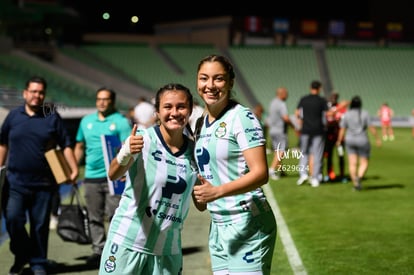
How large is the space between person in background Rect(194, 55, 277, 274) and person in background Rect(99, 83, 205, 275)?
0.45ft

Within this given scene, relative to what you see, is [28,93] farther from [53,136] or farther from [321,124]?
[321,124]

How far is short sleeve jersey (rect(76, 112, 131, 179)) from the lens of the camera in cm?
852

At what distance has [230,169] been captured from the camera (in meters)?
4.28

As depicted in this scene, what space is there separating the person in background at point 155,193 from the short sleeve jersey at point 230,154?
0.38 feet

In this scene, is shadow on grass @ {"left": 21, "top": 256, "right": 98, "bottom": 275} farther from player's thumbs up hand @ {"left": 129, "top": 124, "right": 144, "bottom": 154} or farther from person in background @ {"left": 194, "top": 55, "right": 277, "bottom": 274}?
player's thumbs up hand @ {"left": 129, "top": 124, "right": 144, "bottom": 154}

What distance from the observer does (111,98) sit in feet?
28.2

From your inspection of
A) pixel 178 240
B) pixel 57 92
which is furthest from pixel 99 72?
pixel 178 240

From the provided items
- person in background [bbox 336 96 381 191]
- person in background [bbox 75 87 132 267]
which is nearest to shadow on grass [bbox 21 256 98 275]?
person in background [bbox 75 87 132 267]

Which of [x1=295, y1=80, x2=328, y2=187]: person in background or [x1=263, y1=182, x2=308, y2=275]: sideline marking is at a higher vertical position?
[x1=295, y1=80, x2=328, y2=187]: person in background

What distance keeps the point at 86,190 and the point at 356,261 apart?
128 inches

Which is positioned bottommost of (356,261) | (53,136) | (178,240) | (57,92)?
(356,261)

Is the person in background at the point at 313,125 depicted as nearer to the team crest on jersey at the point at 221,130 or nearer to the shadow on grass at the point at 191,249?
the shadow on grass at the point at 191,249

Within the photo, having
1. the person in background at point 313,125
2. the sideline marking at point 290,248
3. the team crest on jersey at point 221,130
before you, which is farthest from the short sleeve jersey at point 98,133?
the person in background at point 313,125

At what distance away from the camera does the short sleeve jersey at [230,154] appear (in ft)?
13.8
